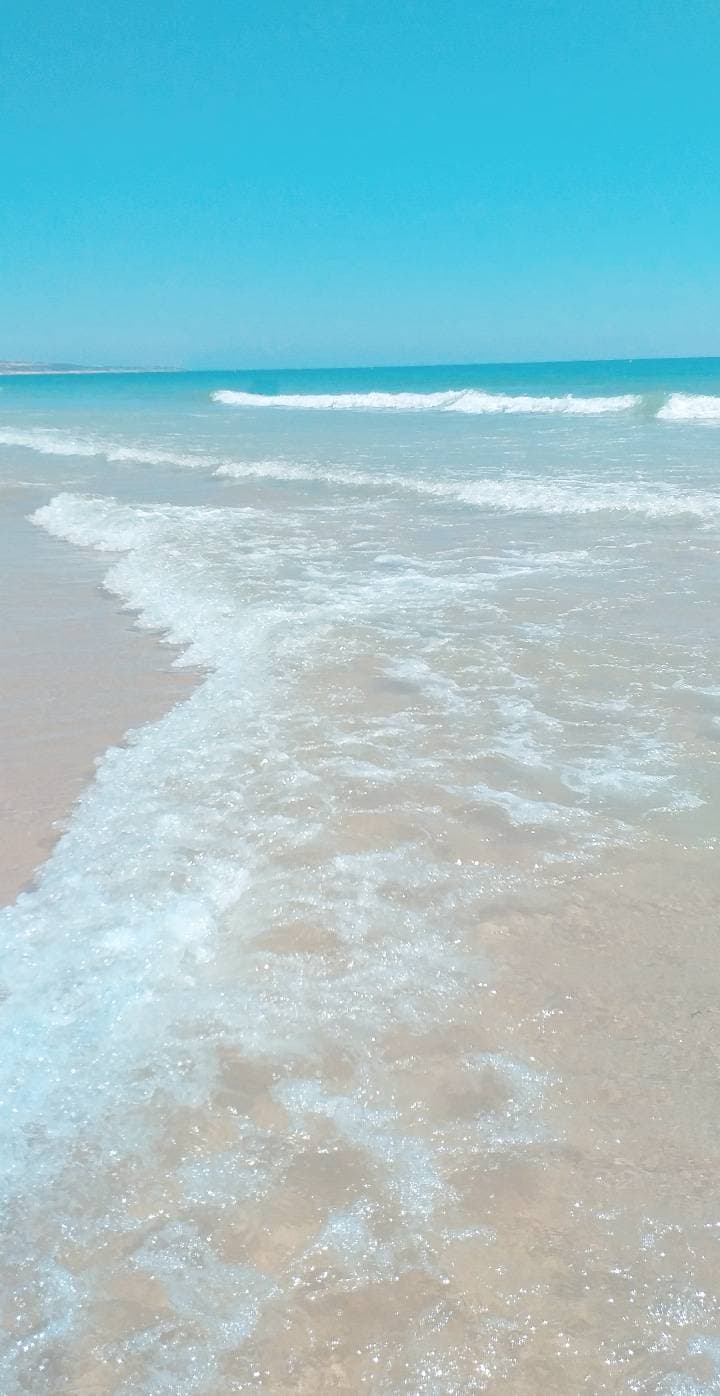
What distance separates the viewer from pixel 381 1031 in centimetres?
307

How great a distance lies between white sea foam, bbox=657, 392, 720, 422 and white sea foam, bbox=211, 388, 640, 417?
4415mm

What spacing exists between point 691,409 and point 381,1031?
118ft

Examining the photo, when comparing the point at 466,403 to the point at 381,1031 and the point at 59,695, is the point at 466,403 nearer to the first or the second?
the point at 59,695

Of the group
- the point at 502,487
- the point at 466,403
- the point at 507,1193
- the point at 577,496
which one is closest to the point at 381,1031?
the point at 507,1193

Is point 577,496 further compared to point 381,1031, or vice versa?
point 577,496

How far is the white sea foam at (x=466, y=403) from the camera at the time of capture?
42.3 meters

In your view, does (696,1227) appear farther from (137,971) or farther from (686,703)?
(686,703)

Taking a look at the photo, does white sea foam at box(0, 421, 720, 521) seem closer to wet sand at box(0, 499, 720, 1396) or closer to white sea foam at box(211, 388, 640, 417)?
wet sand at box(0, 499, 720, 1396)

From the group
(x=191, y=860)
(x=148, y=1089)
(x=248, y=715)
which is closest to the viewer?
(x=148, y=1089)

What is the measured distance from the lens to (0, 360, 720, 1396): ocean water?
218cm

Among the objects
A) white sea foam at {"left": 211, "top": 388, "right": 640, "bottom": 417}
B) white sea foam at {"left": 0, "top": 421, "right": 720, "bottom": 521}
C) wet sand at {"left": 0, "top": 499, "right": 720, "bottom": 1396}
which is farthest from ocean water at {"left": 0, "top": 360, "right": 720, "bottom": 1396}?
white sea foam at {"left": 211, "top": 388, "right": 640, "bottom": 417}

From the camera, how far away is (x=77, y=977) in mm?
3355

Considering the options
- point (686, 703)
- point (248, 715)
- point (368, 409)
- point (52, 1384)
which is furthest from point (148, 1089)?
point (368, 409)

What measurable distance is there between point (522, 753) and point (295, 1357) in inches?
135
